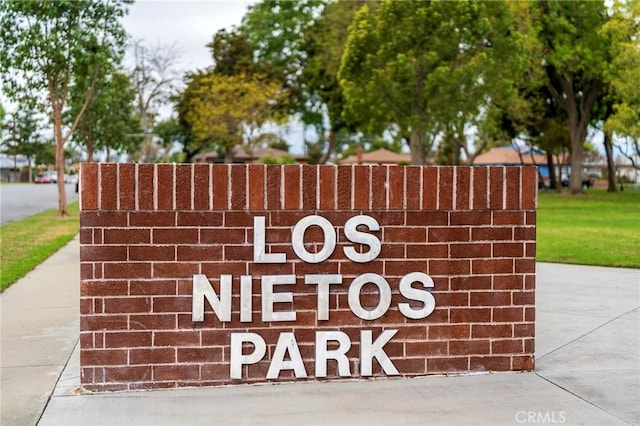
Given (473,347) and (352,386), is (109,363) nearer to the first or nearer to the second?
(352,386)

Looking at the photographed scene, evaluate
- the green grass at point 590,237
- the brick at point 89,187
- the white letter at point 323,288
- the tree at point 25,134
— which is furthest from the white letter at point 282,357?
the tree at point 25,134

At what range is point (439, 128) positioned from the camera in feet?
126

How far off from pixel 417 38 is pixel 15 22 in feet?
52.3

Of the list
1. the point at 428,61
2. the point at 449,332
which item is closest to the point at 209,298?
the point at 449,332

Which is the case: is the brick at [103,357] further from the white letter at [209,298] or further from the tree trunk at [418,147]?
the tree trunk at [418,147]

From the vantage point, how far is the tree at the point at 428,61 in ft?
108

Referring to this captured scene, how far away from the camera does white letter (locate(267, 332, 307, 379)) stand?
16.7 feet

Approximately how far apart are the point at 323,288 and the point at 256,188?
2.50 feet

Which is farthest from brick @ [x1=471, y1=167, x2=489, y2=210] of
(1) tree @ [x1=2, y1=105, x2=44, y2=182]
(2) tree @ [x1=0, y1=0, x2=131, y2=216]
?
(1) tree @ [x1=2, y1=105, x2=44, y2=182]

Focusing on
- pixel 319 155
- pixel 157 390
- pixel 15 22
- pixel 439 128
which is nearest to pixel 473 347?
pixel 157 390

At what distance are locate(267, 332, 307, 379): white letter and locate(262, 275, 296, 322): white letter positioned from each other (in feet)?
0.41

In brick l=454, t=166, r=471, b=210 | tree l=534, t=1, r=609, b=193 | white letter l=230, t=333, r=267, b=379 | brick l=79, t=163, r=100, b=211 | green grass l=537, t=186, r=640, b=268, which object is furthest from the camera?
tree l=534, t=1, r=609, b=193

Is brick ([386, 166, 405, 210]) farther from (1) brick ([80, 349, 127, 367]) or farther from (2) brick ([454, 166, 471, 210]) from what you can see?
(1) brick ([80, 349, 127, 367])

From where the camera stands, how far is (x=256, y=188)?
16.5 feet
